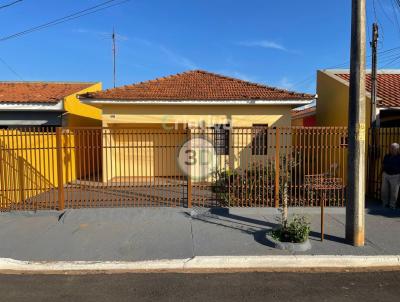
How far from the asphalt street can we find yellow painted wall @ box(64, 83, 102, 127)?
8.34m

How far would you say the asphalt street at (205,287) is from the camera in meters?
4.06

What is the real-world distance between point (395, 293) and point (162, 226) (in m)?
4.13

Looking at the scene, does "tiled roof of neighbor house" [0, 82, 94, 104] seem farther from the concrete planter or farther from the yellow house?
the concrete planter

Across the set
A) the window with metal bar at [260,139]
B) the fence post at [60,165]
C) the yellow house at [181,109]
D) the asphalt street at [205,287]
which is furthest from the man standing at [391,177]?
the fence post at [60,165]

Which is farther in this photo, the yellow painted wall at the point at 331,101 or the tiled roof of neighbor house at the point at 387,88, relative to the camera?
the yellow painted wall at the point at 331,101

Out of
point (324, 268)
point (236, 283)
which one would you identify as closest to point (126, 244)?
point (236, 283)

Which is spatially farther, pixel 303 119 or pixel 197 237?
pixel 303 119

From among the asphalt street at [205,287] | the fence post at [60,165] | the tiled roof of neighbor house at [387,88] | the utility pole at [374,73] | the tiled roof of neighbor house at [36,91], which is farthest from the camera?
the tiled roof of neighbor house at [36,91]

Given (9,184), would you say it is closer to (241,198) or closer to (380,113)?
(241,198)

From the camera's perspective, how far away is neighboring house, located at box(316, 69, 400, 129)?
991 cm

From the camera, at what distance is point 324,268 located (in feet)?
16.5

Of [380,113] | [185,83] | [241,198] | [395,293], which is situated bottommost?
[395,293]

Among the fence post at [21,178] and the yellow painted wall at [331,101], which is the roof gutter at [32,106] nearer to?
the fence post at [21,178]

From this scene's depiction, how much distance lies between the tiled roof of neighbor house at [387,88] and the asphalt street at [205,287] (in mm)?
6579
